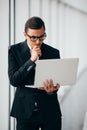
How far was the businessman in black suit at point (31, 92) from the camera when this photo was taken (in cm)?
173

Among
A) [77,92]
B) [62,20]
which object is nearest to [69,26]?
[62,20]

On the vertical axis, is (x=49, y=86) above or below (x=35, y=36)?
below

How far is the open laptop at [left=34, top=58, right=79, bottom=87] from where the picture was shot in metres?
1.72

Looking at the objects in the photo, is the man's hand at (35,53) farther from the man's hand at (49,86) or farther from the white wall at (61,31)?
the white wall at (61,31)

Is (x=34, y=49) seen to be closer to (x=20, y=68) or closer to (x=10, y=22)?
(x=20, y=68)

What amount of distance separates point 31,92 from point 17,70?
167 millimetres

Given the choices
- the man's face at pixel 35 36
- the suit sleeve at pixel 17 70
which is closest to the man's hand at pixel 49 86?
the suit sleeve at pixel 17 70

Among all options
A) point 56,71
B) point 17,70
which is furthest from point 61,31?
point 17,70

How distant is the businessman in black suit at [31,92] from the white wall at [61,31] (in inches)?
30.9

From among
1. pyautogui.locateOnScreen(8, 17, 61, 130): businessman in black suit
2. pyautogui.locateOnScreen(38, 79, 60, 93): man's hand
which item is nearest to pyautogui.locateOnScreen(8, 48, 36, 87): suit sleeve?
pyautogui.locateOnScreen(8, 17, 61, 130): businessman in black suit

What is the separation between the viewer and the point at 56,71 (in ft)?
5.90

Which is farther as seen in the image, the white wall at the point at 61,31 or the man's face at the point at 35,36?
the white wall at the point at 61,31

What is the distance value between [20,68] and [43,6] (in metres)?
1.03

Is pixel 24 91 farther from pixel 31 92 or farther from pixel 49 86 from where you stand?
pixel 49 86
